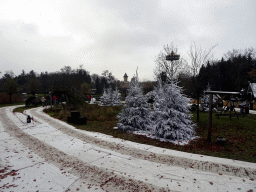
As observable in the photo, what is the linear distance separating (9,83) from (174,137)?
122 feet

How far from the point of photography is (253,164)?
5.28m

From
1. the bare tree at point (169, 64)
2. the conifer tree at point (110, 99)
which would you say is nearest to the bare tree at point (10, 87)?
the conifer tree at point (110, 99)

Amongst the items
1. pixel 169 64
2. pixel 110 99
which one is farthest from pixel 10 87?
pixel 169 64

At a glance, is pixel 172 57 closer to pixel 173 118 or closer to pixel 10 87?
pixel 173 118

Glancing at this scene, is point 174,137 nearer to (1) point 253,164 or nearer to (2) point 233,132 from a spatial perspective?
(1) point 253,164

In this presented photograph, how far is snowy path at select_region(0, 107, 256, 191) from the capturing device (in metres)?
4.17

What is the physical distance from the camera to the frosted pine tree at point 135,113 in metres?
10.2

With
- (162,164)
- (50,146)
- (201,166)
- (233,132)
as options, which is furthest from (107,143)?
(233,132)

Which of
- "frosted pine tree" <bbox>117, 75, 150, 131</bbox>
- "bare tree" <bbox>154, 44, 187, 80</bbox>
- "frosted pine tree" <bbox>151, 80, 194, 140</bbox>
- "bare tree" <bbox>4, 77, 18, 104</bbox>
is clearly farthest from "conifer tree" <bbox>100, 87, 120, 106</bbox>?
"frosted pine tree" <bbox>151, 80, 194, 140</bbox>

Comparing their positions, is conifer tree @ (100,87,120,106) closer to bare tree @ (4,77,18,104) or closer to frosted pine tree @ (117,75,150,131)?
frosted pine tree @ (117,75,150,131)

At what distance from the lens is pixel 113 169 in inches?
201

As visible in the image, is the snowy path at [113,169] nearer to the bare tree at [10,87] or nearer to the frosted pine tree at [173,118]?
the frosted pine tree at [173,118]

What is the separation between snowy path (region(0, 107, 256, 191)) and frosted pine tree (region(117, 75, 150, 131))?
2575mm

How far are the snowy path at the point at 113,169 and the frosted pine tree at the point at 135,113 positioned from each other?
2.58 m
